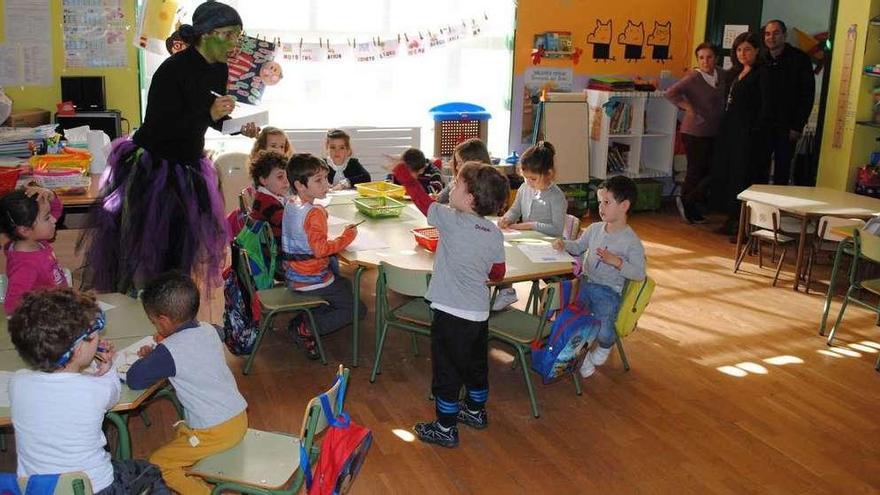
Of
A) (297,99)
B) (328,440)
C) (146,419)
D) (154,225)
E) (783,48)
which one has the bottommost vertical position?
(146,419)

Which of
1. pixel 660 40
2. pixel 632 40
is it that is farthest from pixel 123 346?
pixel 660 40

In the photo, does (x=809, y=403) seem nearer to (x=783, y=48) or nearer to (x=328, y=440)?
(x=328, y=440)

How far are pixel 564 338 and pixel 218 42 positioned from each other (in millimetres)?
2146

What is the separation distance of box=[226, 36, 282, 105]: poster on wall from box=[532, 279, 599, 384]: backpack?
8.65ft

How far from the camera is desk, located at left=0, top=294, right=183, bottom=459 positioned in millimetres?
2496

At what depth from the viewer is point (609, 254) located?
4.02 m

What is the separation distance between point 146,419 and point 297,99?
400 centimetres

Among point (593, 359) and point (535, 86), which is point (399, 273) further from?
point (535, 86)

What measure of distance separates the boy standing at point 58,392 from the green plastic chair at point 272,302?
5.86ft

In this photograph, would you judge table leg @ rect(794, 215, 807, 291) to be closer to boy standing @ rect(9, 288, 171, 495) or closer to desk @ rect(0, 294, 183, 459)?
desk @ rect(0, 294, 183, 459)

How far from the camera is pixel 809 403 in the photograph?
4.16 meters

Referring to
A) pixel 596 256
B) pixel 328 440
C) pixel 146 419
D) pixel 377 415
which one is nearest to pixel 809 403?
pixel 596 256

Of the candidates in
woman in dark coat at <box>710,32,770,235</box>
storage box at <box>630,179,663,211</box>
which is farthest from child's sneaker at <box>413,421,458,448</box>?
storage box at <box>630,179,663,211</box>

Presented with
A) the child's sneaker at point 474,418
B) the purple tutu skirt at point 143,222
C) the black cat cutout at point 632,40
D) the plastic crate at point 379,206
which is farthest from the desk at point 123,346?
the black cat cutout at point 632,40
